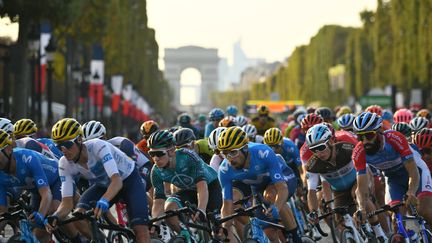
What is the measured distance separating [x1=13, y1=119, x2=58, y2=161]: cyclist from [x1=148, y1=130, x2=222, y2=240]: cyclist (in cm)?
156

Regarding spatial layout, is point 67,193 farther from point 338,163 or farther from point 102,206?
point 338,163

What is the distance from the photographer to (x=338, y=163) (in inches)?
473

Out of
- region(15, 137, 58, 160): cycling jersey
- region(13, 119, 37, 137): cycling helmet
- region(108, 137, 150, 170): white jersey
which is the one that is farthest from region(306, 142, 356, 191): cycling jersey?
region(13, 119, 37, 137): cycling helmet

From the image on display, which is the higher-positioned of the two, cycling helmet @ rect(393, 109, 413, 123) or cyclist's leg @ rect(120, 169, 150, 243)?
cycling helmet @ rect(393, 109, 413, 123)

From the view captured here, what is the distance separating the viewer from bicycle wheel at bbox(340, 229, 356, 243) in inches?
437

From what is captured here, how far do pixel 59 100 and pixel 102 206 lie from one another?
68.0m

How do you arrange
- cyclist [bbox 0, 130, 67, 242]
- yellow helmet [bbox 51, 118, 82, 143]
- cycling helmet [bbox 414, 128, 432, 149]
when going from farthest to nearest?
cycling helmet [bbox 414, 128, 432, 149], cyclist [bbox 0, 130, 67, 242], yellow helmet [bbox 51, 118, 82, 143]

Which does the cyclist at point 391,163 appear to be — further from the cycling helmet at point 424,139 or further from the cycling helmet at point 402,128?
the cycling helmet at point 402,128

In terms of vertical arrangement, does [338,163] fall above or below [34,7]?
below

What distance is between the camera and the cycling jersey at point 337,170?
1188 centimetres

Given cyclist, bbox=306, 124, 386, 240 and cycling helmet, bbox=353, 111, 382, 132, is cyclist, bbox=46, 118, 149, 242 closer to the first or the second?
cyclist, bbox=306, 124, 386, 240

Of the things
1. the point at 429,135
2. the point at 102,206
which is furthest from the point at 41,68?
the point at 102,206

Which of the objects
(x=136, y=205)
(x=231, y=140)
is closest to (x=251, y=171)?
(x=231, y=140)

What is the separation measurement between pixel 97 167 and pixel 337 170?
2.95m
